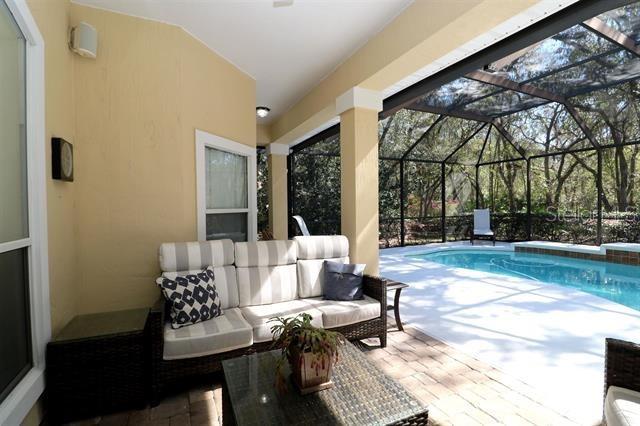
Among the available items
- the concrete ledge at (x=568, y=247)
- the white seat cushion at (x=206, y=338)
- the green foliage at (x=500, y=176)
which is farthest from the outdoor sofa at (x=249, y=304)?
the concrete ledge at (x=568, y=247)

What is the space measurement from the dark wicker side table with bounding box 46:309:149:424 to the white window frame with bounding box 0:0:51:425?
0.27 ft

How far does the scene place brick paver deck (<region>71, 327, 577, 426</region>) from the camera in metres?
1.95

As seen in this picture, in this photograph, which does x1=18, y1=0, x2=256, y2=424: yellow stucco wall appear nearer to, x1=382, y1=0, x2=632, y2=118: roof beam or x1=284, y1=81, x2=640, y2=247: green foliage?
x1=382, y1=0, x2=632, y2=118: roof beam

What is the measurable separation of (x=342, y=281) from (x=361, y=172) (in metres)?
1.34

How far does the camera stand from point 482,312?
3.79 m

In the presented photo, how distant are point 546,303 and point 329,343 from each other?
3935 millimetres

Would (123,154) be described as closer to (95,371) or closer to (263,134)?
(95,371)

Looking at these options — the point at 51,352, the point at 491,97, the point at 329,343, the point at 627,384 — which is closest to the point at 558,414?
the point at 627,384

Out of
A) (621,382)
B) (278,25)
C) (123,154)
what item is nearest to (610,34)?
(278,25)

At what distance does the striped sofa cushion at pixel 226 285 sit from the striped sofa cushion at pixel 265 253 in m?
0.14

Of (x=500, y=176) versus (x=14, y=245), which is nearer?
(x=14, y=245)

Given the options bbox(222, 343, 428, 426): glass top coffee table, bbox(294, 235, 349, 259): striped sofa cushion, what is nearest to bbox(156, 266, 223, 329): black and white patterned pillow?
bbox(222, 343, 428, 426): glass top coffee table

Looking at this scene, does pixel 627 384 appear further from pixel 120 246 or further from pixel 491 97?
pixel 491 97

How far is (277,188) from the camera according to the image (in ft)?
24.2
